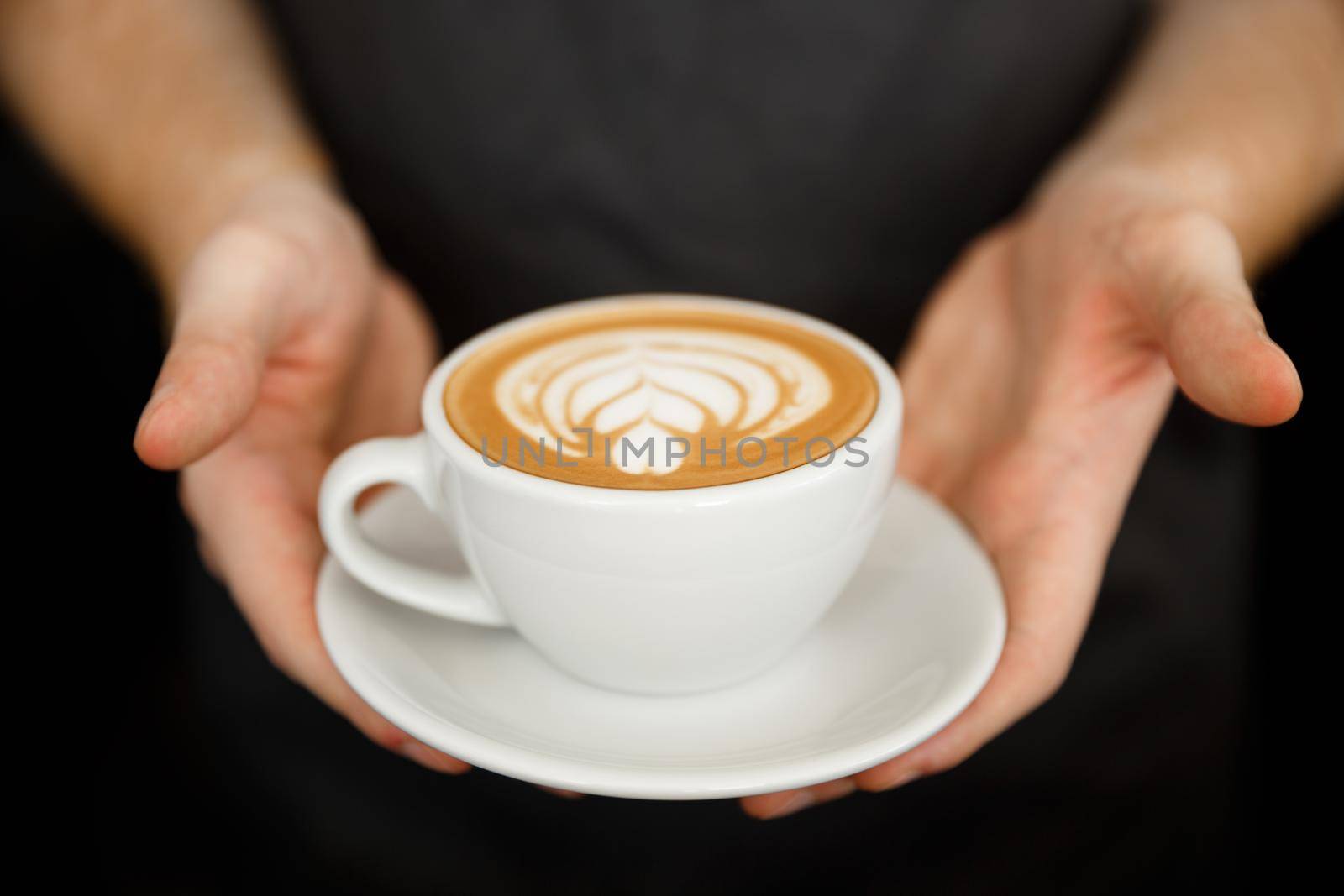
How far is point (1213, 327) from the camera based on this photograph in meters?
0.78

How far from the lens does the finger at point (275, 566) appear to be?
0.90 m

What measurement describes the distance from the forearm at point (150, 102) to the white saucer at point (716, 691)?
0.58 meters

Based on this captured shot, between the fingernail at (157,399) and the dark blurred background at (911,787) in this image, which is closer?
the fingernail at (157,399)

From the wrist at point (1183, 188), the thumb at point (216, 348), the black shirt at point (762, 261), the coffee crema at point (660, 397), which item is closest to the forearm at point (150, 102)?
the black shirt at point (762, 261)

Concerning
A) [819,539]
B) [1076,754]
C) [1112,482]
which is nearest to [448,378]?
[819,539]

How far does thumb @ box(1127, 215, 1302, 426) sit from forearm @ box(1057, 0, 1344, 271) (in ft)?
0.98

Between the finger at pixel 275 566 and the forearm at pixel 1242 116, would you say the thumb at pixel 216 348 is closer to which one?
the finger at pixel 275 566

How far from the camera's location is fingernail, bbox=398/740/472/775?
84 centimetres

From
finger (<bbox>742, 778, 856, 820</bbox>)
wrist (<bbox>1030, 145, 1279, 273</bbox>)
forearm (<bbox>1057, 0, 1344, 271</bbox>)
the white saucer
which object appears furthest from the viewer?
forearm (<bbox>1057, 0, 1344, 271</bbox>)

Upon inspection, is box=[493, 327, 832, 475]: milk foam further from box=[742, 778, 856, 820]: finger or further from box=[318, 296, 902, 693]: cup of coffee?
box=[742, 778, 856, 820]: finger

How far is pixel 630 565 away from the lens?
78 centimetres

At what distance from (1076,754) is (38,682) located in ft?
5.06

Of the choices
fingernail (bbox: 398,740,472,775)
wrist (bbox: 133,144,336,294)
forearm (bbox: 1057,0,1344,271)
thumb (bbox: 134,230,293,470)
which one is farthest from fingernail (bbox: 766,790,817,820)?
wrist (bbox: 133,144,336,294)

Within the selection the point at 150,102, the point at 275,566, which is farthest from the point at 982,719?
the point at 150,102
